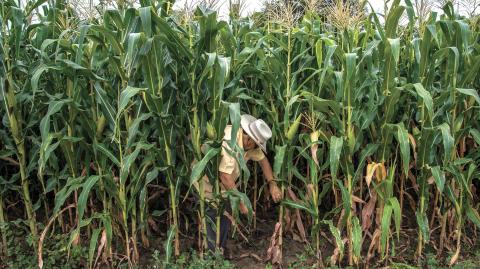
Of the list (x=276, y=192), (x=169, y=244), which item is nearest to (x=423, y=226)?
(x=276, y=192)

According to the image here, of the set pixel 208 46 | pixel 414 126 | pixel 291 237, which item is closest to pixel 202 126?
pixel 208 46

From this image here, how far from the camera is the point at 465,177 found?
4164mm

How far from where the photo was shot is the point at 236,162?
394 centimetres

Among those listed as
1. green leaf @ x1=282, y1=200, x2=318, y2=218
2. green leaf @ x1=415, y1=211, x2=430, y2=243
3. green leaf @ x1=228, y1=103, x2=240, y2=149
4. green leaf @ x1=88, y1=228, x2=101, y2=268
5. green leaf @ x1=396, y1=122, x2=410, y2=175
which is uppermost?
green leaf @ x1=228, y1=103, x2=240, y2=149

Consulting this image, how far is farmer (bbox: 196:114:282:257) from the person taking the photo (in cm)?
388

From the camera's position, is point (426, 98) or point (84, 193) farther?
point (84, 193)

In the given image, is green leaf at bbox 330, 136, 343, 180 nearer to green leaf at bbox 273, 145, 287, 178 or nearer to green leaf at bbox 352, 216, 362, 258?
green leaf at bbox 273, 145, 287, 178

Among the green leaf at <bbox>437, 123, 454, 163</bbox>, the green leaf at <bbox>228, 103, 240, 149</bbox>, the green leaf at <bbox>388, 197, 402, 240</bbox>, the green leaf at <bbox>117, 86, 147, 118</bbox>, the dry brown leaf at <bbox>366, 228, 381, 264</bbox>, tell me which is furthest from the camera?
the dry brown leaf at <bbox>366, 228, 381, 264</bbox>

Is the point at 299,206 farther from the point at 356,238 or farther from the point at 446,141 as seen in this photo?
the point at 446,141

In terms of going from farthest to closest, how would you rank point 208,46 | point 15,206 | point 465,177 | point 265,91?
point 15,206, point 265,91, point 465,177, point 208,46

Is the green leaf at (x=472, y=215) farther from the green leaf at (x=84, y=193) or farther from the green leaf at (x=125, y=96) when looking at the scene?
the green leaf at (x=84, y=193)

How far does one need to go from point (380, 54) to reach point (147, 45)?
Answer: 180 cm

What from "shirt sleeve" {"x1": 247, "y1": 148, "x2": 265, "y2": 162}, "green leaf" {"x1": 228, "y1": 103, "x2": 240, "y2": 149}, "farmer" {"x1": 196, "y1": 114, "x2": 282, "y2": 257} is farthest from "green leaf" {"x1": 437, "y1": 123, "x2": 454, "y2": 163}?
"green leaf" {"x1": 228, "y1": 103, "x2": 240, "y2": 149}

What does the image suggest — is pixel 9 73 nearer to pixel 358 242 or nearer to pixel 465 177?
pixel 358 242
